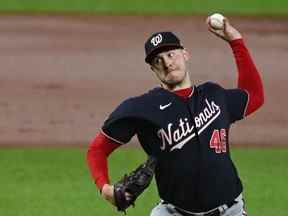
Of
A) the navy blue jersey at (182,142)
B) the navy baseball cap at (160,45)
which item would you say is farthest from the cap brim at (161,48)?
the navy blue jersey at (182,142)

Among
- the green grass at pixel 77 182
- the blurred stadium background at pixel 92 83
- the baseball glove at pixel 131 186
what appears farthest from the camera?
the blurred stadium background at pixel 92 83

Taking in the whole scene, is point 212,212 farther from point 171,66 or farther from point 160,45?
point 160,45

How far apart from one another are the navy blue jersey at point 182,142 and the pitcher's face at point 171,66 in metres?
0.09

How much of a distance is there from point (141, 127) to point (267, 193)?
3722mm

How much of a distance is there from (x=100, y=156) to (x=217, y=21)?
95 centimetres

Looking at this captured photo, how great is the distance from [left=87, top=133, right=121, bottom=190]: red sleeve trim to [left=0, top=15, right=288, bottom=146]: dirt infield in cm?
594

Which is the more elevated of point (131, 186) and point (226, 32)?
point (226, 32)

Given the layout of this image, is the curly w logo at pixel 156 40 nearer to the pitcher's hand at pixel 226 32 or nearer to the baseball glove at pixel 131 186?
the pitcher's hand at pixel 226 32

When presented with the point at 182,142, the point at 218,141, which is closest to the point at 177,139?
the point at 182,142

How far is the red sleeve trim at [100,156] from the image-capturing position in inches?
184

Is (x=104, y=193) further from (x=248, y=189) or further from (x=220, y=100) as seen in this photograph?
(x=248, y=189)

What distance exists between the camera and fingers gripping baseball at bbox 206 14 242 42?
4.97m

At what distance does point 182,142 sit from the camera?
4.68 metres

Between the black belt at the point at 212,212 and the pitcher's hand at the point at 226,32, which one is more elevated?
the pitcher's hand at the point at 226,32
